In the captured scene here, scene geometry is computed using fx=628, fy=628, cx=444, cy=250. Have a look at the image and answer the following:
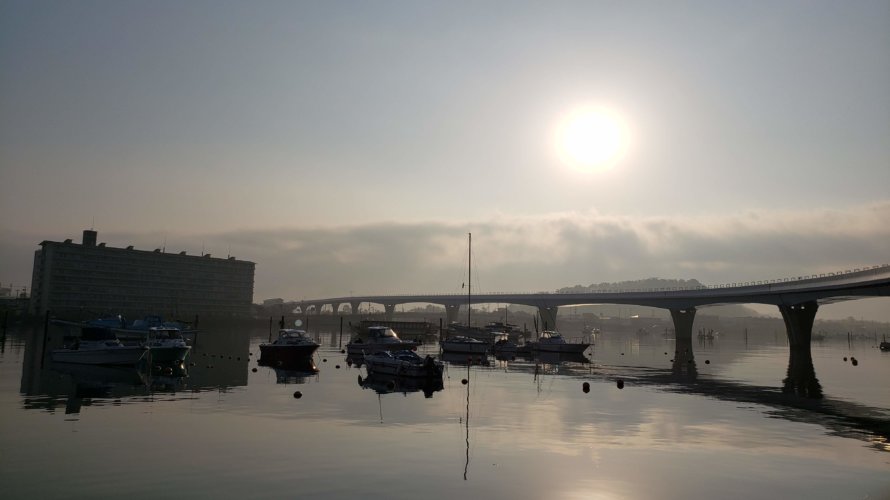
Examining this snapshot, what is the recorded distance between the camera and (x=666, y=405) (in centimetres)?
4150

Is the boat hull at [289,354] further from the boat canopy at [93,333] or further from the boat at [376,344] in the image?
the boat canopy at [93,333]

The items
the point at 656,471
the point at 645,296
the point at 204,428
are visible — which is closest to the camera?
the point at 656,471

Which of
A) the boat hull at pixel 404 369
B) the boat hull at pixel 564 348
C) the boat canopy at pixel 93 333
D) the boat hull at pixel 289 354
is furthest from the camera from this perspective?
the boat hull at pixel 564 348

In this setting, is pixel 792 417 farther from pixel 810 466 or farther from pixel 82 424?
pixel 82 424

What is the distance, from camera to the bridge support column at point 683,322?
155750 mm

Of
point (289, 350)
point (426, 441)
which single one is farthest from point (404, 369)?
point (426, 441)

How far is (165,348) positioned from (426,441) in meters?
40.6

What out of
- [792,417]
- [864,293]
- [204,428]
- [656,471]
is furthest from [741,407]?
[864,293]

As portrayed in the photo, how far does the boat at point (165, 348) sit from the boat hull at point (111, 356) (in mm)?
1225

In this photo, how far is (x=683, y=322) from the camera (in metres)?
157

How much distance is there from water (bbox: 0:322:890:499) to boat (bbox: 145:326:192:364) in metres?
7.40

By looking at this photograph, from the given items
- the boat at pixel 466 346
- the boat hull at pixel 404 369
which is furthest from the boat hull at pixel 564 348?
the boat hull at pixel 404 369

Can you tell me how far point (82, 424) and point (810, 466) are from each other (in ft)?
105

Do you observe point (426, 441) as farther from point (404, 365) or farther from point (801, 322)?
point (801, 322)
